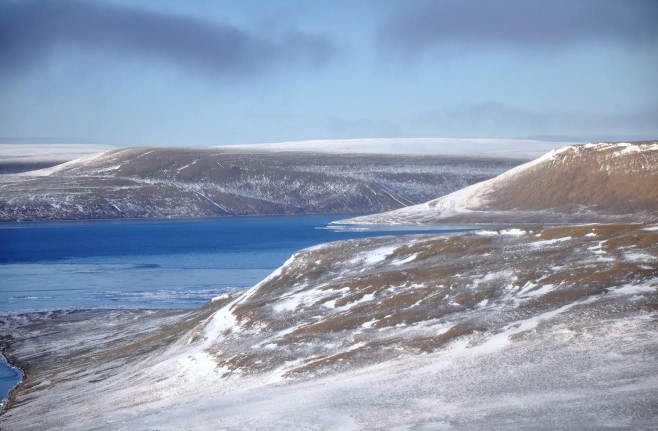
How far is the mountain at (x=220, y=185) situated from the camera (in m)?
151

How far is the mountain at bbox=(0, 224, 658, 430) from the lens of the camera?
1817 centimetres

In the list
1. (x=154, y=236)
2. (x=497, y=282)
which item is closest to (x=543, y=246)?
(x=497, y=282)

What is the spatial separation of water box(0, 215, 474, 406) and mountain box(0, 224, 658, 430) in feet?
17.3

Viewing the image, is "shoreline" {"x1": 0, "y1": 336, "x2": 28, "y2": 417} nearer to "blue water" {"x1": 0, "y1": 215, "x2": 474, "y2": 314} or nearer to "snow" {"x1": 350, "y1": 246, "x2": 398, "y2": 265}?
"blue water" {"x1": 0, "y1": 215, "x2": 474, "y2": 314}

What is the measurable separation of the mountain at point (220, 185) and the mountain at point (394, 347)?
11366 cm

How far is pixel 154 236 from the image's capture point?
10431cm

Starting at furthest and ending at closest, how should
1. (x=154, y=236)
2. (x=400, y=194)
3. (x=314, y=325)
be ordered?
(x=400, y=194) → (x=154, y=236) → (x=314, y=325)

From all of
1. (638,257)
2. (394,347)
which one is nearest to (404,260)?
(638,257)

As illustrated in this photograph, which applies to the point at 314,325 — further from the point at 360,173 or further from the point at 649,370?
the point at 360,173

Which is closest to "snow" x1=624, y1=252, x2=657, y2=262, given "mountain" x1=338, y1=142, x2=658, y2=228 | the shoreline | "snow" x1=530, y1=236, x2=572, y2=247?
"snow" x1=530, y1=236, x2=572, y2=247

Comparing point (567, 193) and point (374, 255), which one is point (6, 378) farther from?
point (567, 193)

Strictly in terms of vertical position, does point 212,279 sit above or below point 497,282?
below

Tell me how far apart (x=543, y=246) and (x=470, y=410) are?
62.6 ft

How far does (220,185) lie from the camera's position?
171625 mm
